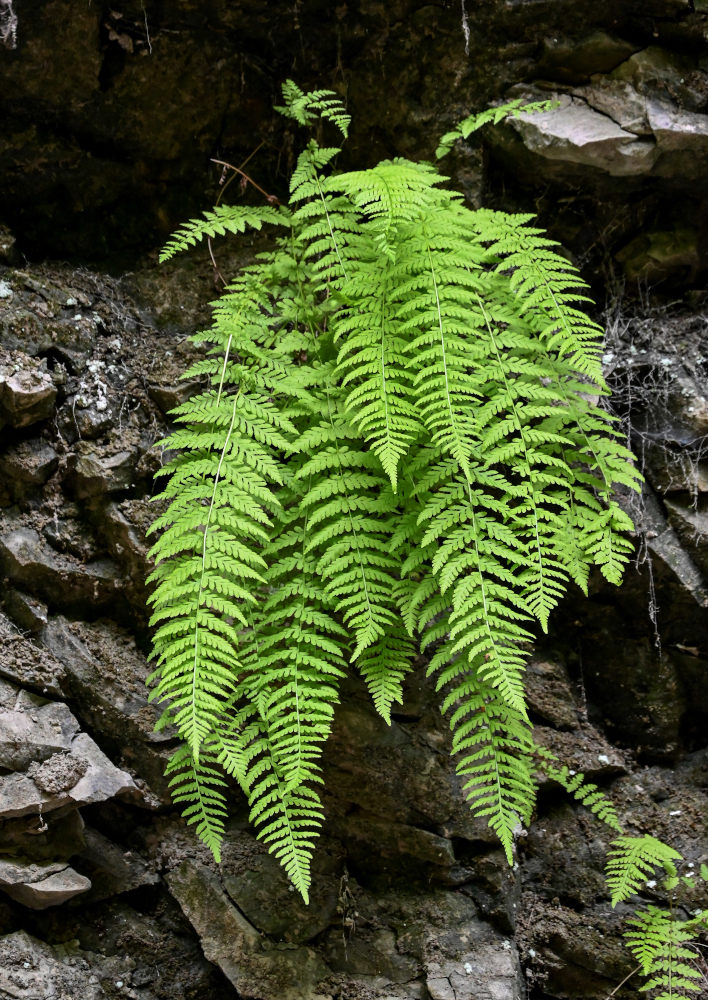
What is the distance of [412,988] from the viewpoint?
300cm

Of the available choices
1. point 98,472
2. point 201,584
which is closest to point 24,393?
point 98,472

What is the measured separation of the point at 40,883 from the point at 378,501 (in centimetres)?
183

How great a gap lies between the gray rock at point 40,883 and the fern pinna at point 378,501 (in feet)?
2.01

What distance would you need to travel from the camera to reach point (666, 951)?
3027mm

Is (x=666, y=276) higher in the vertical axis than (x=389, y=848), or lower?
higher

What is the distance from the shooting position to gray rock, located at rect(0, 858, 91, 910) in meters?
2.84

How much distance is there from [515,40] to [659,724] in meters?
3.17

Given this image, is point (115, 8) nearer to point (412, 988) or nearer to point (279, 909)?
point (279, 909)

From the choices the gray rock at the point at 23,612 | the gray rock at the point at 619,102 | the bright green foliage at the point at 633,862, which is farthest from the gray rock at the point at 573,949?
the gray rock at the point at 619,102

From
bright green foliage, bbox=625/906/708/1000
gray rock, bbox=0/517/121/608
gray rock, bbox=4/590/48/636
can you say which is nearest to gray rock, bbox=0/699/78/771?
gray rock, bbox=4/590/48/636

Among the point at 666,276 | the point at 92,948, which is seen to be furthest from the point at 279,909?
the point at 666,276

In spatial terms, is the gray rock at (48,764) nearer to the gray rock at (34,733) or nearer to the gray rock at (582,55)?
the gray rock at (34,733)

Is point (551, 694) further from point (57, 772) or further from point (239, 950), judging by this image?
point (57, 772)

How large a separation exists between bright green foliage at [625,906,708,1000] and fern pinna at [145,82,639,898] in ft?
3.13
